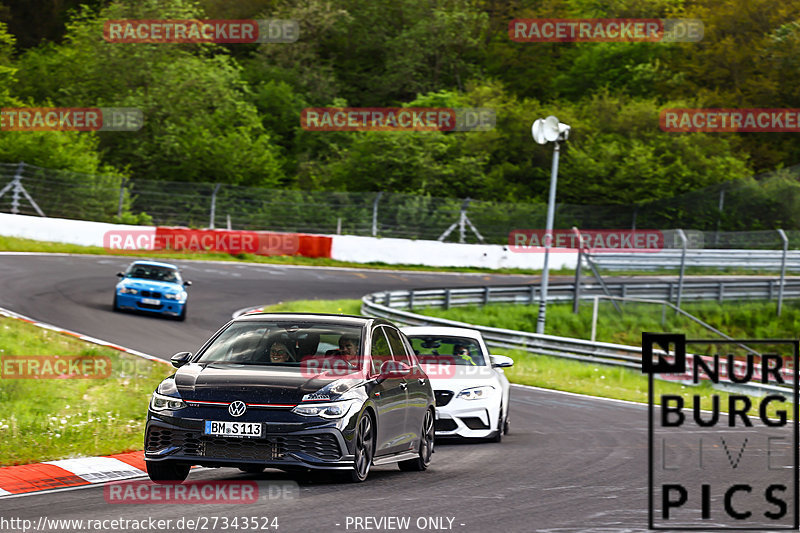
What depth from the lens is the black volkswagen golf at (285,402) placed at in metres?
8.61

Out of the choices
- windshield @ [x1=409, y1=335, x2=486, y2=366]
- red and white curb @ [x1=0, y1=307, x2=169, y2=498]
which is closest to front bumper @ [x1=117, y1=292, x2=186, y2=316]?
windshield @ [x1=409, y1=335, x2=486, y2=366]

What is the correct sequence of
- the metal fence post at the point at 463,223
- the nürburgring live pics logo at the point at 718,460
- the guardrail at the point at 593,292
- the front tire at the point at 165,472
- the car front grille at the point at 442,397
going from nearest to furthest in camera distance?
the nürburgring live pics logo at the point at 718,460 → the front tire at the point at 165,472 → the car front grille at the point at 442,397 → the guardrail at the point at 593,292 → the metal fence post at the point at 463,223

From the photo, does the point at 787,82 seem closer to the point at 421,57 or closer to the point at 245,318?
the point at 421,57

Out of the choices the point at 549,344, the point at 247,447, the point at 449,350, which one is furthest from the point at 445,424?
the point at 549,344

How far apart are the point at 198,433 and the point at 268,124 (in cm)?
6299

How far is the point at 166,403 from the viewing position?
886cm

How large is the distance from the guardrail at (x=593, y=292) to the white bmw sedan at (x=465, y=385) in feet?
56.1

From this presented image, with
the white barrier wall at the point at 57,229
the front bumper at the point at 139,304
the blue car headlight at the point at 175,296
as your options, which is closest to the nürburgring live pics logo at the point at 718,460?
the blue car headlight at the point at 175,296

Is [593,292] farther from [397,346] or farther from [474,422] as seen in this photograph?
[397,346]

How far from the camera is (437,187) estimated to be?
5634 cm

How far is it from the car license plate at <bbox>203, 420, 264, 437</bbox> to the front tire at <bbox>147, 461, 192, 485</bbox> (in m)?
0.44

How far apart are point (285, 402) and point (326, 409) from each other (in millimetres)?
325

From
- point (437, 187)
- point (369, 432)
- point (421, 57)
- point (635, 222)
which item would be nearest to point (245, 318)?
point (369, 432)

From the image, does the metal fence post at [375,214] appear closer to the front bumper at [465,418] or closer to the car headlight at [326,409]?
the front bumper at [465,418]
